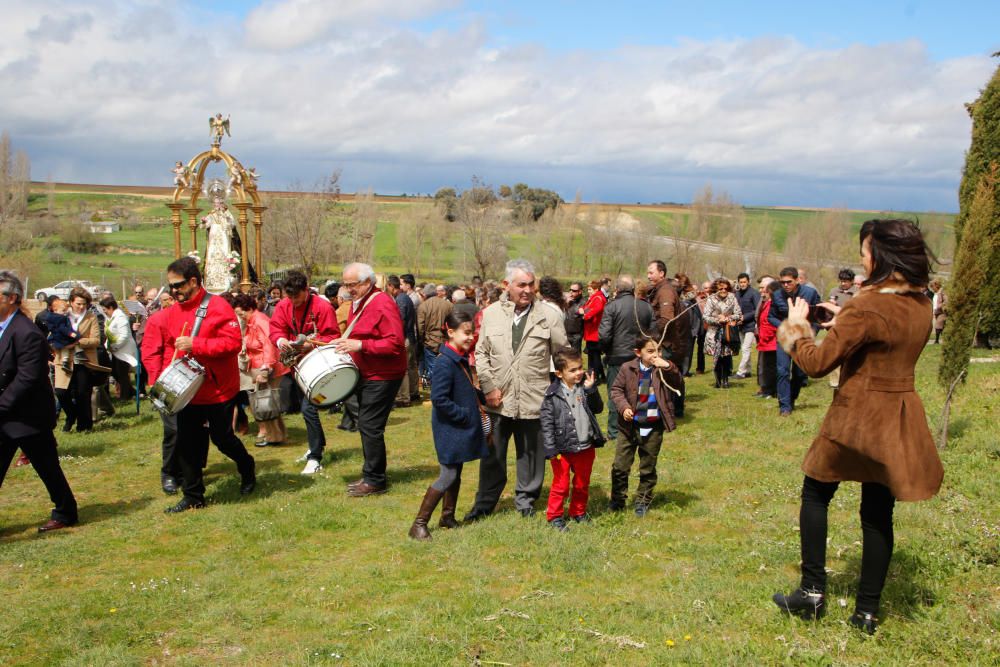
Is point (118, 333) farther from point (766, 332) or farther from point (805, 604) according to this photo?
point (805, 604)

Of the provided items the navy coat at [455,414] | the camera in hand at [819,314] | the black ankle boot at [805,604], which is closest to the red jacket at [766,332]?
the navy coat at [455,414]

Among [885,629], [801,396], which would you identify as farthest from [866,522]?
[801,396]

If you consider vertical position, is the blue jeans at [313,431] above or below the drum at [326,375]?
below

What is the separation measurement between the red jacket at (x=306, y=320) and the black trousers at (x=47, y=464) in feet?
7.29

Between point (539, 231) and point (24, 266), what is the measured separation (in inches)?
1236

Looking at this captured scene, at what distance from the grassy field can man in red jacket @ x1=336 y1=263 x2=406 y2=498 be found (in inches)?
28.4

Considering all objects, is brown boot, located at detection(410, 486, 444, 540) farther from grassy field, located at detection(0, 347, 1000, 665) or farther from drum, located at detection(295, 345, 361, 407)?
drum, located at detection(295, 345, 361, 407)

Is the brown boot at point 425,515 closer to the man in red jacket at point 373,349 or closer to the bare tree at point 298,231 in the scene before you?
the man in red jacket at point 373,349

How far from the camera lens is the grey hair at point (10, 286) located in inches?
249

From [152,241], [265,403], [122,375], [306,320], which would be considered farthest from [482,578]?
[152,241]

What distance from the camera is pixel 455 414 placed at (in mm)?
5906

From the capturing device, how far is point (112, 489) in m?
8.06

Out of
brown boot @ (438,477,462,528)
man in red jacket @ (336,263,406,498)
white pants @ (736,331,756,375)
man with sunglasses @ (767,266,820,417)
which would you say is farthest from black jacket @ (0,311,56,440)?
white pants @ (736,331,756,375)

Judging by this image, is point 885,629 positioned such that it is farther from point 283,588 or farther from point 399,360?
point 399,360
